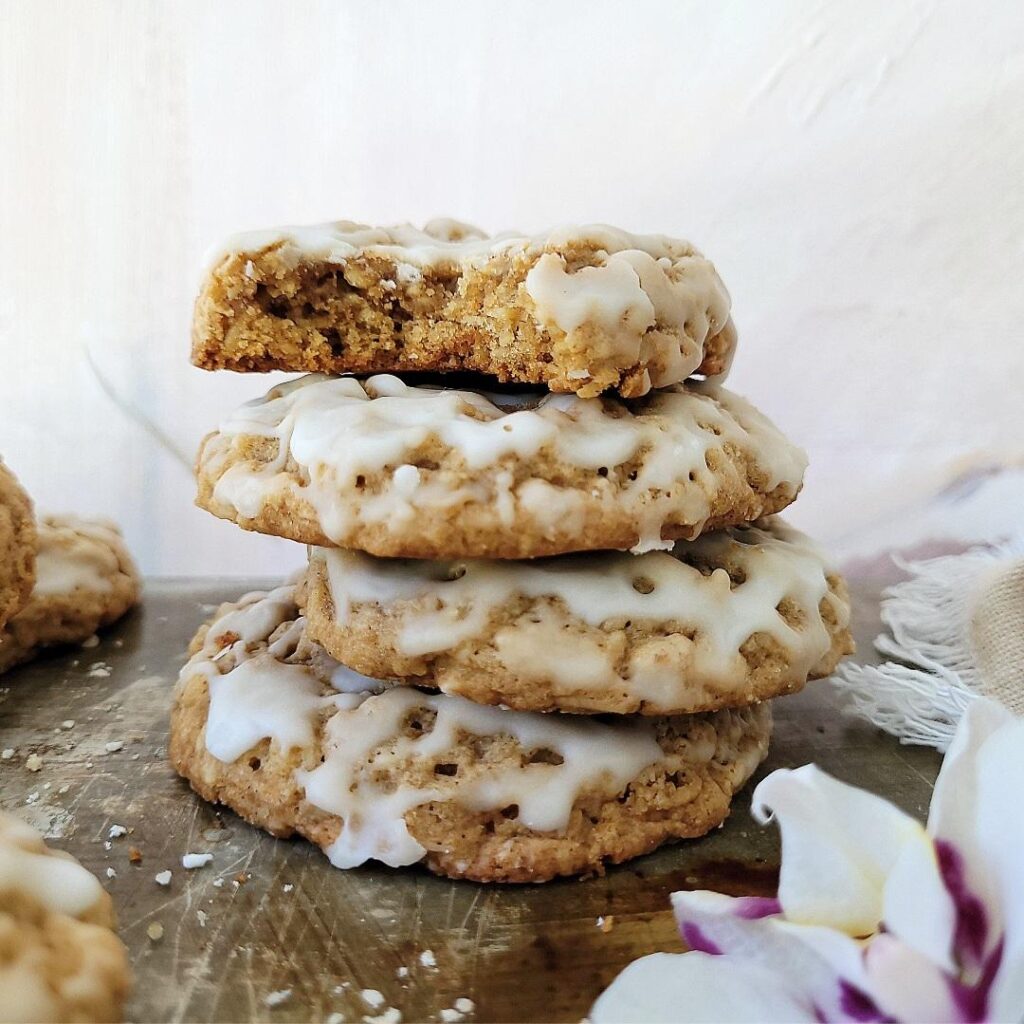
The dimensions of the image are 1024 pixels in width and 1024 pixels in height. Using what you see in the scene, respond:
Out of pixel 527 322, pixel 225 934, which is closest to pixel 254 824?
pixel 225 934

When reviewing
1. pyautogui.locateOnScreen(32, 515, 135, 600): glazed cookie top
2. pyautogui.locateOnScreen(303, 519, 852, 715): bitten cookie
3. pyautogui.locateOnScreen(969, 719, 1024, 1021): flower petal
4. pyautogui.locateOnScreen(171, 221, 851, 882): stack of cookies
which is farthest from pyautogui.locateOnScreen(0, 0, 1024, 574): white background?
pyautogui.locateOnScreen(969, 719, 1024, 1021): flower petal

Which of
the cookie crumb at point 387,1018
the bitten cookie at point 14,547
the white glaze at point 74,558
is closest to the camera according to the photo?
the cookie crumb at point 387,1018

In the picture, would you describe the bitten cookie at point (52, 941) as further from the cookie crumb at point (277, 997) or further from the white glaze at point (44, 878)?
the cookie crumb at point (277, 997)

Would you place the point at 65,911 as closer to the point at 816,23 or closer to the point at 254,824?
the point at 254,824

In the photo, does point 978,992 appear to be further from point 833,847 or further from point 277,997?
point 277,997

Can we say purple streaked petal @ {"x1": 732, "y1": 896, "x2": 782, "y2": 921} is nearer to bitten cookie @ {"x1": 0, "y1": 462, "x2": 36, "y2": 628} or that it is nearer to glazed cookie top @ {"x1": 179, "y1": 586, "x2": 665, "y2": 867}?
glazed cookie top @ {"x1": 179, "y1": 586, "x2": 665, "y2": 867}

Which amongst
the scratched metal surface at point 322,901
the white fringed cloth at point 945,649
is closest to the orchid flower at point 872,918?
the scratched metal surface at point 322,901
